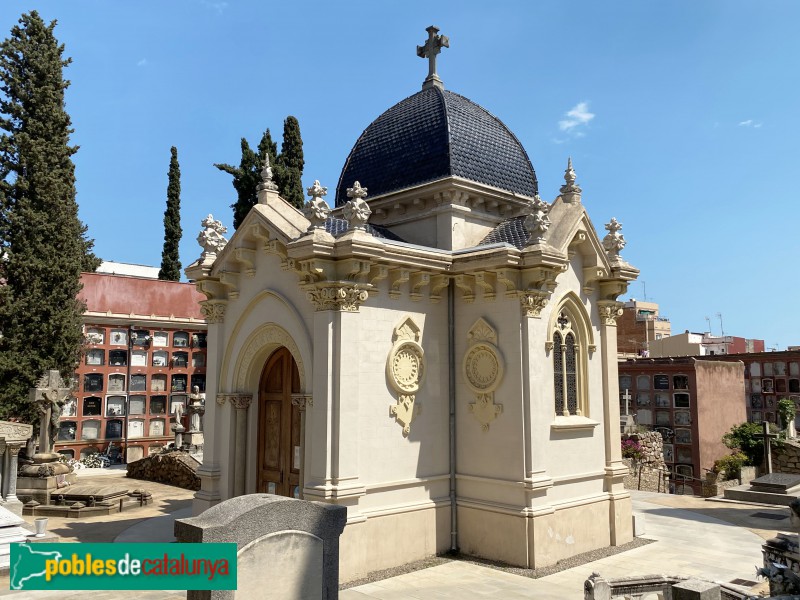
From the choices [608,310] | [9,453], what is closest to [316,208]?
[608,310]

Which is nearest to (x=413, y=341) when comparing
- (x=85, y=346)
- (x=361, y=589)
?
(x=361, y=589)

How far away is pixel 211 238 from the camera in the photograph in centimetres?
1577

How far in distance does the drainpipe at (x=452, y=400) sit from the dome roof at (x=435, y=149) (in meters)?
3.26

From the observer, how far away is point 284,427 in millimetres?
14250

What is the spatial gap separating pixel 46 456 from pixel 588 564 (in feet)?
57.8

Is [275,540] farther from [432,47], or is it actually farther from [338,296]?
[432,47]

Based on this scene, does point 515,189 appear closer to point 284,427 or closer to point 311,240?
point 311,240

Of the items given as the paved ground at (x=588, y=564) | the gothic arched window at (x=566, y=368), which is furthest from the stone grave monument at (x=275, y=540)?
the gothic arched window at (x=566, y=368)

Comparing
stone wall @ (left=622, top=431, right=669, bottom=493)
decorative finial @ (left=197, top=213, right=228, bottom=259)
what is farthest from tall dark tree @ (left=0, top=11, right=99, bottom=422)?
stone wall @ (left=622, top=431, right=669, bottom=493)

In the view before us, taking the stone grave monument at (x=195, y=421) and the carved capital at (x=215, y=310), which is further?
the stone grave monument at (x=195, y=421)

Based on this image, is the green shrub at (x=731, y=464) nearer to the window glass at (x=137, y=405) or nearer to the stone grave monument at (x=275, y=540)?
the window glass at (x=137, y=405)

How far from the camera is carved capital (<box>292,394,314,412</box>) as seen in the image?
12.5m

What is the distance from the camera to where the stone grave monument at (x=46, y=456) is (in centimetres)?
1988

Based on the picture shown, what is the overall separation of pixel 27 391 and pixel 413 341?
18.0m
